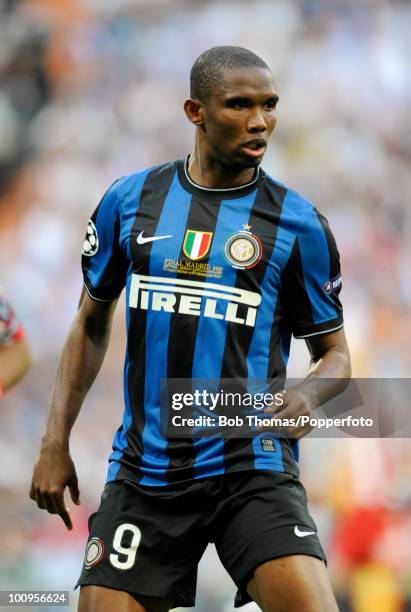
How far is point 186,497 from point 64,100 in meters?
5.11

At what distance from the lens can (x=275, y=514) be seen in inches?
129

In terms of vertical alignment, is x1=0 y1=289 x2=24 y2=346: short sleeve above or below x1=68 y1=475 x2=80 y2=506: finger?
above

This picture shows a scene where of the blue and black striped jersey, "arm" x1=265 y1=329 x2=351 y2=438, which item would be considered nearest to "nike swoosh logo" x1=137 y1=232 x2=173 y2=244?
the blue and black striped jersey

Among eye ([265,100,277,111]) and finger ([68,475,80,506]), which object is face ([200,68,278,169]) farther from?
finger ([68,475,80,506])

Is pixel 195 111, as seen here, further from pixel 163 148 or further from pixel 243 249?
pixel 163 148

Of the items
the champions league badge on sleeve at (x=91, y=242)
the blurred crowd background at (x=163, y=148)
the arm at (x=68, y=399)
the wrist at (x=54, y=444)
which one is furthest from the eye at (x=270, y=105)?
the blurred crowd background at (x=163, y=148)

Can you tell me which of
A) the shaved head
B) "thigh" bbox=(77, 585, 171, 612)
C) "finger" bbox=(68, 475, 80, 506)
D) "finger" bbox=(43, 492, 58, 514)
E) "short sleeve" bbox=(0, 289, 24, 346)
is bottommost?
"thigh" bbox=(77, 585, 171, 612)

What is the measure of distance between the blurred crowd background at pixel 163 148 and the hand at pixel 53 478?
3698 mm

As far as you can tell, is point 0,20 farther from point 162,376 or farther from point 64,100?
point 162,376

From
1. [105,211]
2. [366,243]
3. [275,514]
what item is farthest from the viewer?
[366,243]

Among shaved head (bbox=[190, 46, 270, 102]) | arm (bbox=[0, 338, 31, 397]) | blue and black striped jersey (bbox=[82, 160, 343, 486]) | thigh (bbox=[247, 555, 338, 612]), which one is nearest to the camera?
thigh (bbox=[247, 555, 338, 612])

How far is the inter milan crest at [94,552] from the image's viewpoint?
336cm

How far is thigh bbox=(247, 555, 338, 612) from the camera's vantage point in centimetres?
308

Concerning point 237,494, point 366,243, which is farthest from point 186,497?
point 366,243
